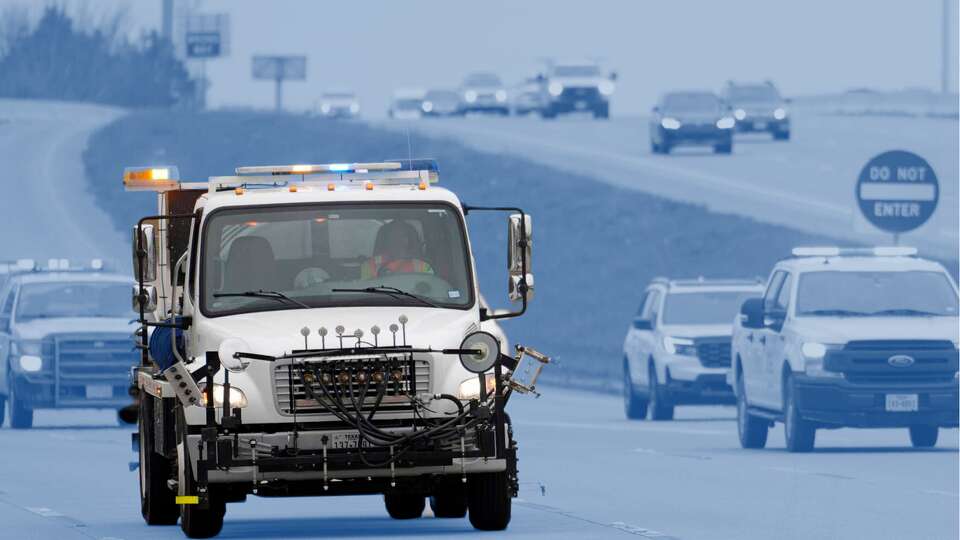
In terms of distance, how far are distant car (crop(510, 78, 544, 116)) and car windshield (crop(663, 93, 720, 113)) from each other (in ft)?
84.5

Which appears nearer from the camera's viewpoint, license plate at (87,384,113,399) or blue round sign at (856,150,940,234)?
license plate at (87,384,113,399)

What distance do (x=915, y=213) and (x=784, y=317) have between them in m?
8.60

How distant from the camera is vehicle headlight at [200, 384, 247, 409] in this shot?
50.8 ft

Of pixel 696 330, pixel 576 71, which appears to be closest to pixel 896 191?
pixel 696 330

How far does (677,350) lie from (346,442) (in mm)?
19054

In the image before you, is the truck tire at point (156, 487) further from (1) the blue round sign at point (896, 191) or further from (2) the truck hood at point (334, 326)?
(1) the blue round sign at point (896, 191)

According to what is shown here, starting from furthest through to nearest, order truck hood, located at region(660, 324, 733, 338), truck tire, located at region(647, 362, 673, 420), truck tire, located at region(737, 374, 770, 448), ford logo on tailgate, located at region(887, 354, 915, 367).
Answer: truck tire, located at region(647, 362, 673, 420)
truck hood, located at region(660, 324, 733, 338)
truck tire, located at region(737, 374, 770, 448)
ford logo on tailgate, located at region(887, 354, 915, 367)

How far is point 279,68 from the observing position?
486ft

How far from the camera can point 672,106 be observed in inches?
3088

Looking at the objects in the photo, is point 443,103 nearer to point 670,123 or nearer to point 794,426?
point 670,123

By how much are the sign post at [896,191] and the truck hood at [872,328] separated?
8.01m

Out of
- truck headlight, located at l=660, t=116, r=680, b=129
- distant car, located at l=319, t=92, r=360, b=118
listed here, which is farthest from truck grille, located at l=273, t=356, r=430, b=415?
distant car, located at l=319, t=92, r=360, b=118

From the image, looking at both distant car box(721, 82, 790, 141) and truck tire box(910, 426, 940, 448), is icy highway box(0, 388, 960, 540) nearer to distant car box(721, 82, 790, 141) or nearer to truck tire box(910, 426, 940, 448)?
truck tire box(910, 426, 940, 448)

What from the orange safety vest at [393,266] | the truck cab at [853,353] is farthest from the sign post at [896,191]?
the orange safety vest at [393,266]
